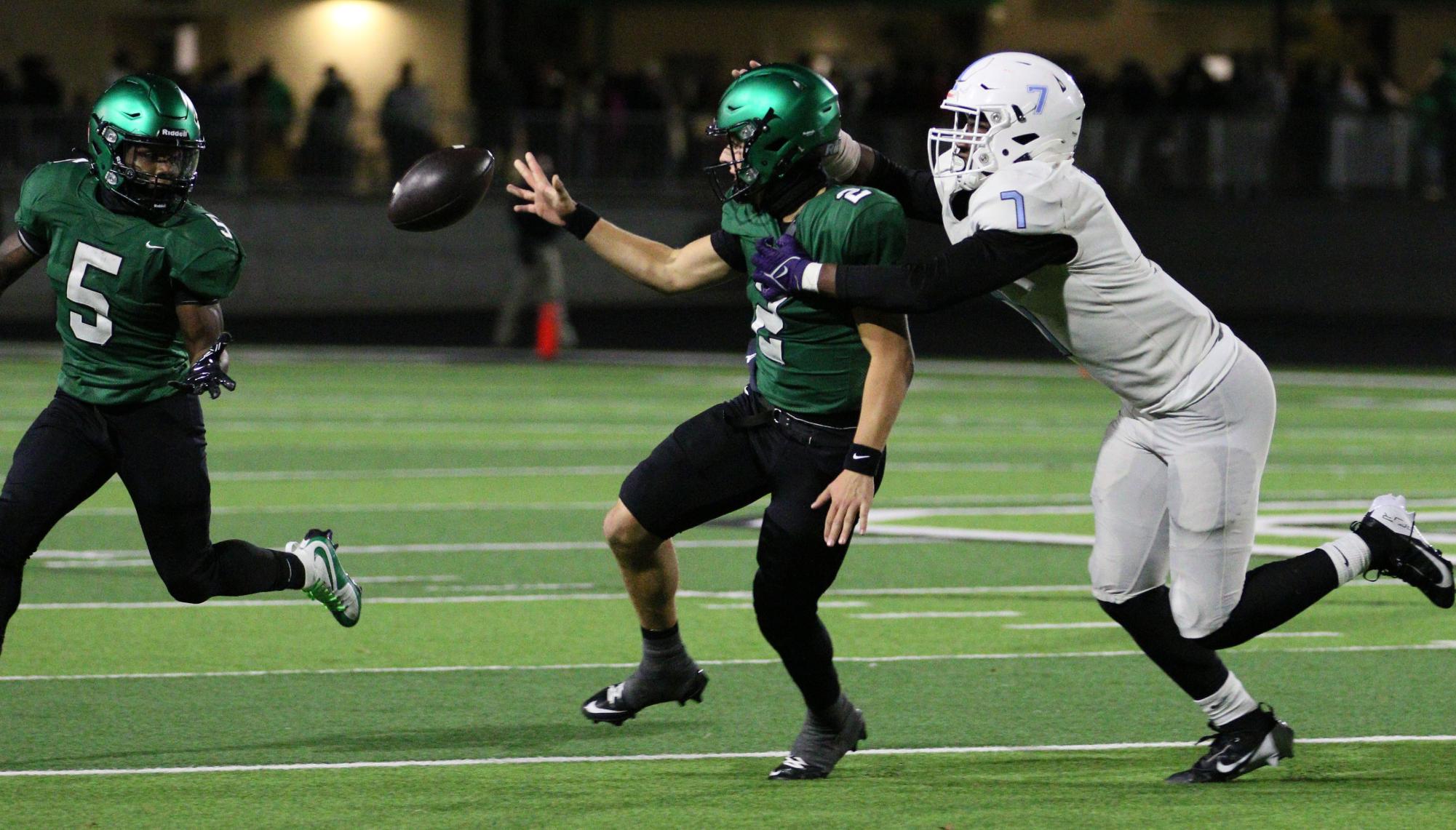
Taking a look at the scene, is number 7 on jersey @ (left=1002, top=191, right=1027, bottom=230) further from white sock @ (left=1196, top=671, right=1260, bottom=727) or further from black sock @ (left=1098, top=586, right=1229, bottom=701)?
white sock @ (left=1196, top=671, right=1260, bottom=727)

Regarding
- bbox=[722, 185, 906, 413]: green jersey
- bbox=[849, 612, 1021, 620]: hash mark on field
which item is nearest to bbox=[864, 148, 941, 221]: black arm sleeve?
bbox=[722, 185, 906, 413]: green jersey

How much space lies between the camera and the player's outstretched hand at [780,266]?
17.8 ft

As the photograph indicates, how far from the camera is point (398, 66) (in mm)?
30750

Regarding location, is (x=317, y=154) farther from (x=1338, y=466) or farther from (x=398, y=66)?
(x=1338, y=466)

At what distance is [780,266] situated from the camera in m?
5.48

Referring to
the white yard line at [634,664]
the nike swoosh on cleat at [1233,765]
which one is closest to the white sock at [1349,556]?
the nike swoosh on cleat at [1233,765]

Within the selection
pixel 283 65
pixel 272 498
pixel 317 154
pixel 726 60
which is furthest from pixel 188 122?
pixel 726 60

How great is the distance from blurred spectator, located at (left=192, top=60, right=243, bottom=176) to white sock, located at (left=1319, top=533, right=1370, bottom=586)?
66.7ft

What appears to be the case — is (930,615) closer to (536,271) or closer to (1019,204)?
(1019,204)

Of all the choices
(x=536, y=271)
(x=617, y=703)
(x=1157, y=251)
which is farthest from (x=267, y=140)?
(x=617, y=703)

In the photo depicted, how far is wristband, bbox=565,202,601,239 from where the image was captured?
594 cm

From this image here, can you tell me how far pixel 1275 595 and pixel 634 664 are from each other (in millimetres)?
2480

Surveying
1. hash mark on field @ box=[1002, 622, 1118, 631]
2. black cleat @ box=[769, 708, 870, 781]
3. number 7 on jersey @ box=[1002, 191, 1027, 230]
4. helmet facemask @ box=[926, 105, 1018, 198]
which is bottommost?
hash mark on field @ box=[1002, 622, 1118, 631]

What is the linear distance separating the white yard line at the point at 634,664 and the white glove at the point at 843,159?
2067 millimetres
